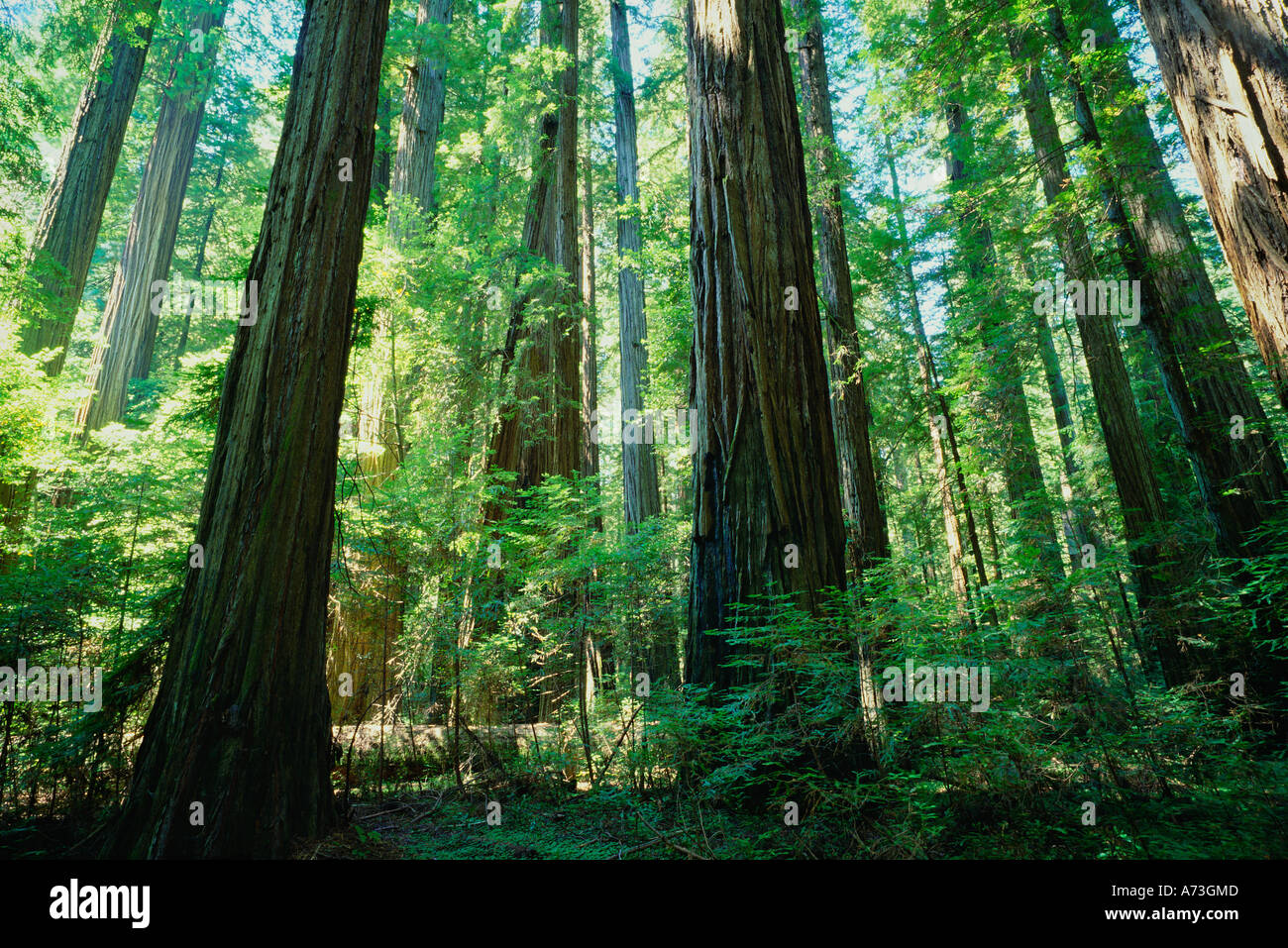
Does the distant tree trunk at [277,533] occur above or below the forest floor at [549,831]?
above

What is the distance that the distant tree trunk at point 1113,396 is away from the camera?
20.9ft

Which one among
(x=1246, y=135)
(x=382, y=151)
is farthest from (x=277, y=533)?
(x=382, y=151)

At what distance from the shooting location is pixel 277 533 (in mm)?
3264

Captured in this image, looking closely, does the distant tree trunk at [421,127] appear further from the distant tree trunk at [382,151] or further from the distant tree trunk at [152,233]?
the distant tree trunk at [152,233]

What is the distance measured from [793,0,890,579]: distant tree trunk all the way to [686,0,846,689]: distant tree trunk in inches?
139

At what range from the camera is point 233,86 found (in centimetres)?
1678

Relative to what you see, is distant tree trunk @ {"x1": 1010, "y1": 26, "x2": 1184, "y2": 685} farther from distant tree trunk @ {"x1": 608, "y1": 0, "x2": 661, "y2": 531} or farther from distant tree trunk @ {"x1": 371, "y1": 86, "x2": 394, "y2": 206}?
distant tree trunk @ {"x1": 371, "y1": 86, "x2": 394, "y2": 206}

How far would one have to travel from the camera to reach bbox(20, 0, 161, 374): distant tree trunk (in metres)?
8.62

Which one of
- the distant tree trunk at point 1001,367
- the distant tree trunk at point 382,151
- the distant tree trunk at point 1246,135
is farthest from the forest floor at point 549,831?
the distant tree trunk at point 382,151

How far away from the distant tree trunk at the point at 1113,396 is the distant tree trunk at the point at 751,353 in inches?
136

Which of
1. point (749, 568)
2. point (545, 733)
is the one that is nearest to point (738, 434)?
point (749, 568)

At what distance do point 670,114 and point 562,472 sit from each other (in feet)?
43.2

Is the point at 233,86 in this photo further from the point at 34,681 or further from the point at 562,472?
the point at 34,681

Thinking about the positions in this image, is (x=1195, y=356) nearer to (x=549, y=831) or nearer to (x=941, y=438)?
(x=941, y=438)
